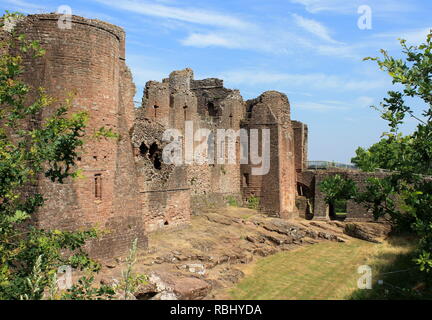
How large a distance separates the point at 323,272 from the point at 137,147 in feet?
29.9

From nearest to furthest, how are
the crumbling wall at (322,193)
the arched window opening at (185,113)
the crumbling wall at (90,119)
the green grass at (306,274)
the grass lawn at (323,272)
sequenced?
1. the crumbling wall at (90,119)
2. the grass lawn at (323,272)
3. the green grass at (306,274)
4. the arched window opening at (185,113)
5. the crumbling wall at (322,193)

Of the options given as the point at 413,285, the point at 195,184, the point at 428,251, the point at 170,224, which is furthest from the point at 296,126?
the point at 428,251

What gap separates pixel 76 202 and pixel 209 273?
18.5 ft

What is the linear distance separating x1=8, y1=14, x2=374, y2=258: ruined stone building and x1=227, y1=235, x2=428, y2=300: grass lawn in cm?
454

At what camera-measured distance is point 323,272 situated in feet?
59.0

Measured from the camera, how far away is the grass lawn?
14334 mm

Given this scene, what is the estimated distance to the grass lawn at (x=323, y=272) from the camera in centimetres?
1433

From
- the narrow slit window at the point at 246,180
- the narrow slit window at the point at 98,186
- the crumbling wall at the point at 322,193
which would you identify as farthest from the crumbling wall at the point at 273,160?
the narrow slit window at the point at 98,186

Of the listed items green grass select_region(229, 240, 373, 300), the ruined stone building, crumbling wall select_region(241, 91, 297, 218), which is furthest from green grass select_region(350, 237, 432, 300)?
crumbling wall select_region(241, 91, 297, 218)

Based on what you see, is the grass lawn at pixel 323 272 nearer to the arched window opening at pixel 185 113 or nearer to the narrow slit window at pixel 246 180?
the narrow slit window at pixel 246 180

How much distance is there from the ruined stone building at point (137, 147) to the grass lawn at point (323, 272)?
14.9 ft

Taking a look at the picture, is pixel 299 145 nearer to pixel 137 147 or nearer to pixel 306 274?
pixel 306 274

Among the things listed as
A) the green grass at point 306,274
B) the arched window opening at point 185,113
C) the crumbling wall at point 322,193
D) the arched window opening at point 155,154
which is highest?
the arched window opening at point 185,113
